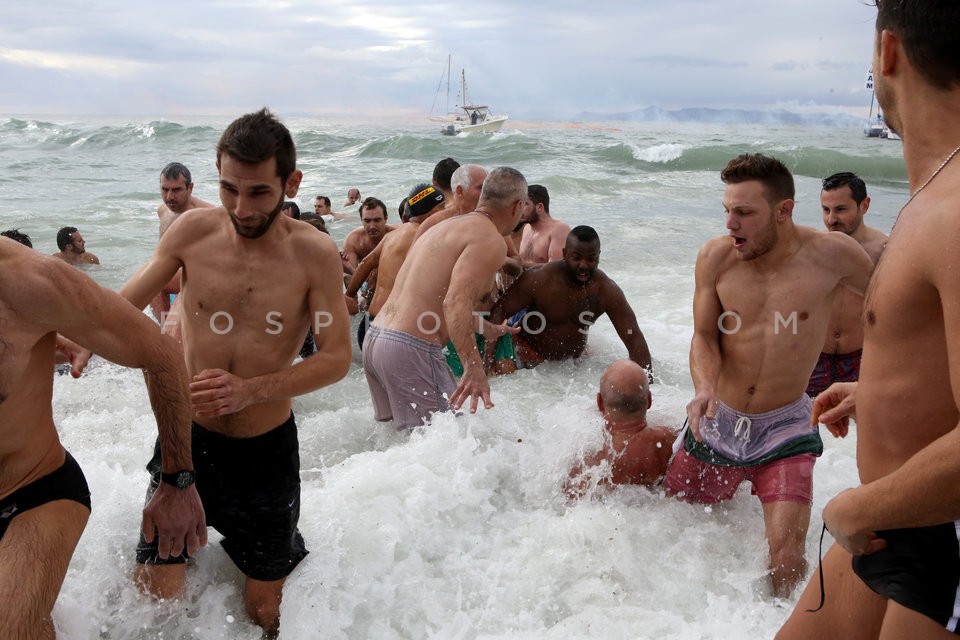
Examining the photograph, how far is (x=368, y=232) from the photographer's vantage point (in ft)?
25.6

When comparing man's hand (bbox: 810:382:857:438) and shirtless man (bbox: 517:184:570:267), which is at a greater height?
man's hand (bbox: 810:382:857:438)

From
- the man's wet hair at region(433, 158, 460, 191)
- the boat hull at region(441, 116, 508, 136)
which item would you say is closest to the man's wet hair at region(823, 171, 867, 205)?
the man's wet hair at region(433, 158, 460, 191)

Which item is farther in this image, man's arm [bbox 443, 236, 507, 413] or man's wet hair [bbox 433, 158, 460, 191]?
man's wet hair [bbox 433, 158, 460, 191]

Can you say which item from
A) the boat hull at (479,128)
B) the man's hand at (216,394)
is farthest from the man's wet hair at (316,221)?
the boat hull at (479,128)

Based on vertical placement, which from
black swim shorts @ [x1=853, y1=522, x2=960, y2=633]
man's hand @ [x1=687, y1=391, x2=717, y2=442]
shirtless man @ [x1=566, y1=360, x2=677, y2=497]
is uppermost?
black swim shorts @ [x1=853, y1=522, x2=960, y2=633]

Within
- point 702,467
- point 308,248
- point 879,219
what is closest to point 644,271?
point 879,219

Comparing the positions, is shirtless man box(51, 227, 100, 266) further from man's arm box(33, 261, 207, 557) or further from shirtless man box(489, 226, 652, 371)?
man's arm box(33, 261, 207, 557)

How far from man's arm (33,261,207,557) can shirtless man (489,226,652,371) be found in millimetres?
3850

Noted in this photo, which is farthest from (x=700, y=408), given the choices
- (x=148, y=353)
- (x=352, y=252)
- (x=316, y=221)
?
(x=352, y=252)

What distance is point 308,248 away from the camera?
280cm

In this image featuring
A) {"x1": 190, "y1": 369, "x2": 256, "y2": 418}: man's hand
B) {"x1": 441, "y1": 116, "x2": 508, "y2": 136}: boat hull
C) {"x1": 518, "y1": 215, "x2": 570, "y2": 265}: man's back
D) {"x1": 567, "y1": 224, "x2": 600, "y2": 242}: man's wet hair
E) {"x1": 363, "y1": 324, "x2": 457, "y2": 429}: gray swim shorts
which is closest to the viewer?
{"x1": 190, "y1": 369, "x2": 256, "y2": 418}: man's hand

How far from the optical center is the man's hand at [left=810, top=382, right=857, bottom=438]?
1977 millimetres

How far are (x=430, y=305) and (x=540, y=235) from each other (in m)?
2.93

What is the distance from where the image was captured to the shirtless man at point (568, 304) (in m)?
5.75
